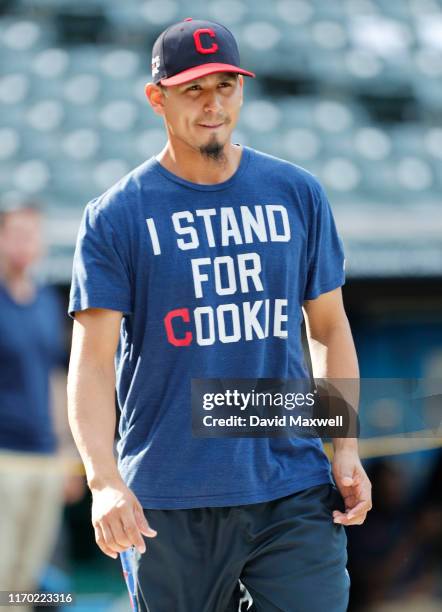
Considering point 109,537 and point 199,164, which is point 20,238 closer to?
point 199,164

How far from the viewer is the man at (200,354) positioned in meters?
2.01

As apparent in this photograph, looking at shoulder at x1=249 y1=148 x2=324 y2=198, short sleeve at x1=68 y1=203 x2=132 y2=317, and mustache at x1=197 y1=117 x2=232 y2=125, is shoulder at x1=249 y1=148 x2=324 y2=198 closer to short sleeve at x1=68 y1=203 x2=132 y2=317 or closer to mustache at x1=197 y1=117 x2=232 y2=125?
mustache at x1=197 y1=117 x2=232 y2=125

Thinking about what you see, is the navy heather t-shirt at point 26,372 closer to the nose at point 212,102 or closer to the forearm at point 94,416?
the forearm at point 94,416

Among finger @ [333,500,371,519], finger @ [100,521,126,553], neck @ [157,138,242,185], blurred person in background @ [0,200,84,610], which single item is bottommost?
blurred person in background @ [0,200,84,610]

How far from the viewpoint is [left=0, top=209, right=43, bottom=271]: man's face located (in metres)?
3.96

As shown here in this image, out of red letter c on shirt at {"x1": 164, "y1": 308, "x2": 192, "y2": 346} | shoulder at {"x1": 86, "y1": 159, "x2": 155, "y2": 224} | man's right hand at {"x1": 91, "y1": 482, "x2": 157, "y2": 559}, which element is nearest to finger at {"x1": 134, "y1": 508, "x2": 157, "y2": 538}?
man's right hand at {"x1": 91, "y1": 482, "x2": 157, "y2": 559}

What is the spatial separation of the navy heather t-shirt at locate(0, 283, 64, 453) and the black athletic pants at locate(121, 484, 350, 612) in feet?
6.10

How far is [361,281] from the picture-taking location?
21.8ft

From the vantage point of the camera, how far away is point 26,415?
12.7 feet

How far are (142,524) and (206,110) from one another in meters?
0.74

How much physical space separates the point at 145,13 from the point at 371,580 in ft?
18.7

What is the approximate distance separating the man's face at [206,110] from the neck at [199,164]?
0.01 meters

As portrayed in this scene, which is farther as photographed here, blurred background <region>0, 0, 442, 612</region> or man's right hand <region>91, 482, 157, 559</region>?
blurred background <region>0, 0, 442, 612</region>

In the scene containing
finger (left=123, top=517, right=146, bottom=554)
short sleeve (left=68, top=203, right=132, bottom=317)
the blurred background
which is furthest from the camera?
the blurred background
